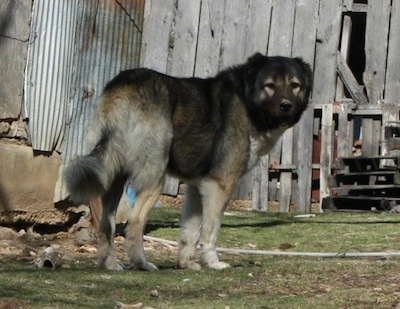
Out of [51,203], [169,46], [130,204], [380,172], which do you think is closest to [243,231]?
[130,204]

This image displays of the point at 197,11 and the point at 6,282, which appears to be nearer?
the point at 6,282

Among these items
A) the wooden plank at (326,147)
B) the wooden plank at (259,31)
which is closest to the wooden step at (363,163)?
the wooden plank at (326,147)

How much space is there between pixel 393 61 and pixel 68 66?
228 inches

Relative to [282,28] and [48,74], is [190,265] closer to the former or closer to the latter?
[48,74]

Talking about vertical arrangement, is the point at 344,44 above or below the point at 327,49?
above

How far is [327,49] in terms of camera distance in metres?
15.1

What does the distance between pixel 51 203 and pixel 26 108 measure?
39.1 inches

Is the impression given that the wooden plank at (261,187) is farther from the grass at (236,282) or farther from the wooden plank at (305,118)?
the grass at (236,282)

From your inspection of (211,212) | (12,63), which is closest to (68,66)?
(12,63)

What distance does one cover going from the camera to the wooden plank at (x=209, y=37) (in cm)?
1526

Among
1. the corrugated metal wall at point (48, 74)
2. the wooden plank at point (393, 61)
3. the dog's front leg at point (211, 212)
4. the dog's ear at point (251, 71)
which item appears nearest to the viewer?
the dog's front leg at point (211, 212)

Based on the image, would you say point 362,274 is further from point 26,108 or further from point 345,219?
point 345,219

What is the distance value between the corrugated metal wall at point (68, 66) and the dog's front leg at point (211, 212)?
2.24 metres

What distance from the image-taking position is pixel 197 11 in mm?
15312
